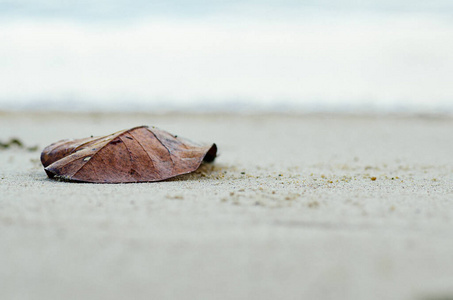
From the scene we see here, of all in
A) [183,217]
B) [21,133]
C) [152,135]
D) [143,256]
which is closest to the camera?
[143,256]

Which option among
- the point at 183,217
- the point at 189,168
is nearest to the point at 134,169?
the point at 189,168

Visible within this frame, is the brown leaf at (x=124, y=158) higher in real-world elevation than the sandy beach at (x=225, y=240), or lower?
higher

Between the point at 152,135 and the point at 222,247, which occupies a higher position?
the point at 152,135

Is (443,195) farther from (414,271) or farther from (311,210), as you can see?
(414,271)

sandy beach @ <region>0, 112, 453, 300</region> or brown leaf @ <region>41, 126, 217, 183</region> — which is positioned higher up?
brown leaf @ <region>41, 126, 217, 183</region>

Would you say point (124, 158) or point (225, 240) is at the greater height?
point (124, 158)

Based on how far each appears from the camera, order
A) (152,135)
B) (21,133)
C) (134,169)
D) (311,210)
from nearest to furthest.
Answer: (311,210), (134,169), (152,135), (21,133)

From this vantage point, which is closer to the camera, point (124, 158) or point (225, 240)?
point (225, 240)

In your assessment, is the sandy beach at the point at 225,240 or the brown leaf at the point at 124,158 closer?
the sandy beach at the point at 225,240
